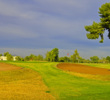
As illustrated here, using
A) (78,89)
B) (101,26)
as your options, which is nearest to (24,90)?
(78,89)

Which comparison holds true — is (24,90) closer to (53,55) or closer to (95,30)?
(95,30)

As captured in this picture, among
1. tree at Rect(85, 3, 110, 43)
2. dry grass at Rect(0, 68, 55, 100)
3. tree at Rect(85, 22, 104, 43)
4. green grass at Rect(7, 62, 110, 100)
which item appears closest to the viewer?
dry grass at Rect(0, 68, 55, 100)

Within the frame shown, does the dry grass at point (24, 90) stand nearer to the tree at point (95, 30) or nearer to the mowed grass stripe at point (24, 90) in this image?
the mowed grass stripe at point (24, 90)

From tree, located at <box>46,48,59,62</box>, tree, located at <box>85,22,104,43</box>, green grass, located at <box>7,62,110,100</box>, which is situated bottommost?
green grass, located at <box>7,62,110,100</box>

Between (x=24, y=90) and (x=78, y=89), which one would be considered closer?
(x=24, y=90)

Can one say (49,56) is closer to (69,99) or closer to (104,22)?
(104,22)

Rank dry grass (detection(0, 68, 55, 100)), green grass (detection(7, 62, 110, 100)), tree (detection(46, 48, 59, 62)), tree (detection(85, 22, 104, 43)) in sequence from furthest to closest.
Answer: tree (detection(46, 48, 59, 62))
tree (detection(85, 22, 104, 43))
green grass (detection(7, 62, 110, 100))
dry grass (detection(0, 68, 55, 100))

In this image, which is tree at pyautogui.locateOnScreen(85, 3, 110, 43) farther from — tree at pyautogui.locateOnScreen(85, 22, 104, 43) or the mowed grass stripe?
the mowed grass stripe

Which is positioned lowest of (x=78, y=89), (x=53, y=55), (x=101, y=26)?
(x=78, y=89)

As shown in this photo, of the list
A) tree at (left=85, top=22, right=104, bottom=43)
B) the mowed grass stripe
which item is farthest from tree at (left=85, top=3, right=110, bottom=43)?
the mowed grass stripe

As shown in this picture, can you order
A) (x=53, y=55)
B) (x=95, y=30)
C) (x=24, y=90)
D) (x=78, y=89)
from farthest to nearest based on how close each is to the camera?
(x=53, y=55) < (x=95, y=30) < (x=78, y=89) < (x=24, y=90)

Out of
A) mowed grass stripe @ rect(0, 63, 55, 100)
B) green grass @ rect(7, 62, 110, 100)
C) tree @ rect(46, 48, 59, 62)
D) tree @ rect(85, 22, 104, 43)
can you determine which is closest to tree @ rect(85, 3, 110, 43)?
tree @ rect(85, 22, 104, 43)

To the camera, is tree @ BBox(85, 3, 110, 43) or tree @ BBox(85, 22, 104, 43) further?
tree @ BBox(85, 22, 104, 43)

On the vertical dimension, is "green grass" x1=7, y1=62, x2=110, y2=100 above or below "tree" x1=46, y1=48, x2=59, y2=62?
below
